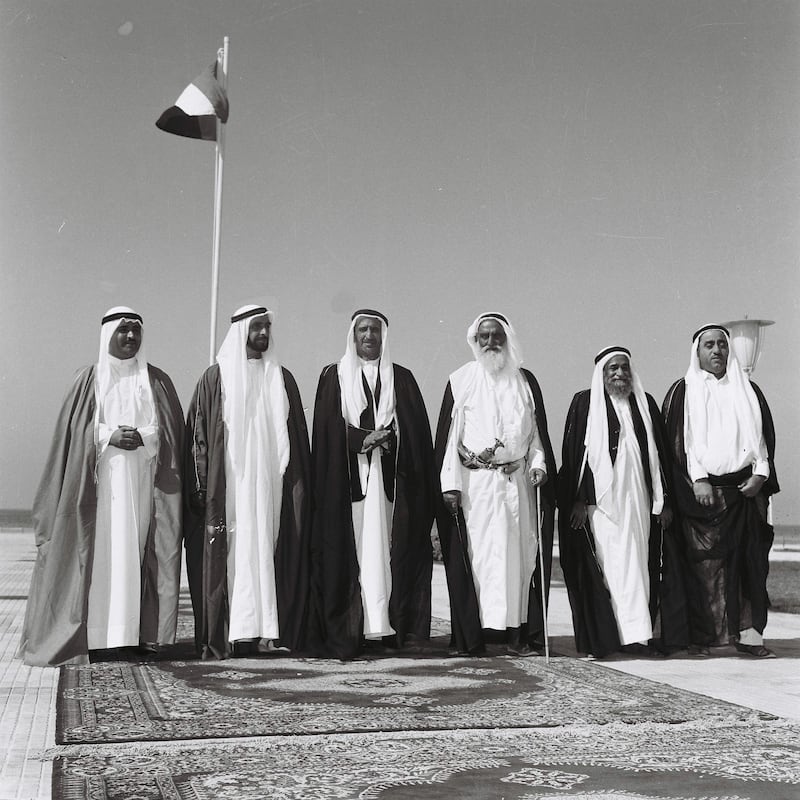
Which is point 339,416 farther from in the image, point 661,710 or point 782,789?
point 782,789

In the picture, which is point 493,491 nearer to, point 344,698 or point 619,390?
point 619,390

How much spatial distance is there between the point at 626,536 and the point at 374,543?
1584 millimetres

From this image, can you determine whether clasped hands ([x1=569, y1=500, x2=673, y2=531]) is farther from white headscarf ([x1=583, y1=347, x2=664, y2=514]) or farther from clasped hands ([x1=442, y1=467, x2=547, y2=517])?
clasped hands ([x1=442, y1=467, x2=547, y2=517])

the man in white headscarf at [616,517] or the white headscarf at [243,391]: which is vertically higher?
the white headscarf at [243,391]

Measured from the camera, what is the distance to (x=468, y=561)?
6320 mm

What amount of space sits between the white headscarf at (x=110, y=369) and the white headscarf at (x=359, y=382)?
122cm

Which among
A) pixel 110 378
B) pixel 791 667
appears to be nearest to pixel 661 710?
pixel 791 667

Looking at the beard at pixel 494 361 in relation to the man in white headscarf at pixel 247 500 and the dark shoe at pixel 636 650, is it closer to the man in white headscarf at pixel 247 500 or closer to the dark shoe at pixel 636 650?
the man in white headscarf at pixel 247 500

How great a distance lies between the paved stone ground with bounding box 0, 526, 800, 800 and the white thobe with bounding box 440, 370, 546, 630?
0.60 m

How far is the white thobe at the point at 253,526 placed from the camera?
5957 mm

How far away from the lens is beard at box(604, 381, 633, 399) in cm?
651

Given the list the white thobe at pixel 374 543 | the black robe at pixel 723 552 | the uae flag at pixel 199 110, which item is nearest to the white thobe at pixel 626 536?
the black robe at pixel 723 552

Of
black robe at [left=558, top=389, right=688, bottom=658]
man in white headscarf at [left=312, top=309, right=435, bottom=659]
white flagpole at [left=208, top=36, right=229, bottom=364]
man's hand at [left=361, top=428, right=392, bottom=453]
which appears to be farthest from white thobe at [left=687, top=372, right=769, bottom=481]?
white flagpole at [left=208, top=36, right=229, bottom=364]

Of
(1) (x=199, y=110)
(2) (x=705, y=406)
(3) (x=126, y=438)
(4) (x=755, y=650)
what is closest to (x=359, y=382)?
(3) (x=126, y=438)
